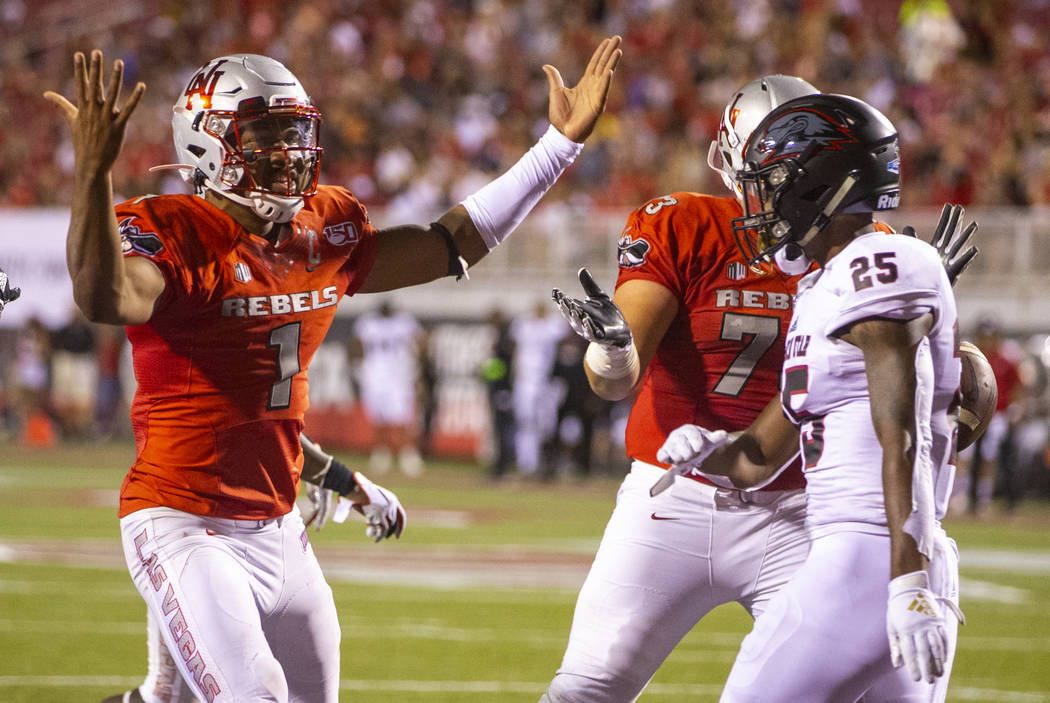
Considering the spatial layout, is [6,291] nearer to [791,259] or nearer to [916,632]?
[791,259]

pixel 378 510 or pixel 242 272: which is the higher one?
pixel 242 272

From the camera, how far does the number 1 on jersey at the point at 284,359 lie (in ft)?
11.9

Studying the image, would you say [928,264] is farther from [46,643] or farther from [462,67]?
[462,67]

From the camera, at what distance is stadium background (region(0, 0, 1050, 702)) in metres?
12.3

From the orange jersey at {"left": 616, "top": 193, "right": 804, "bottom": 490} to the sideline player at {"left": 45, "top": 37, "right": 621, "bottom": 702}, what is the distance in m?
0.83

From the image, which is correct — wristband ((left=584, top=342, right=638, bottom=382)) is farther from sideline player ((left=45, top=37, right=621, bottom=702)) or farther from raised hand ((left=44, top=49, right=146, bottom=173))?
raised hand ((left=44, top=49, right=146, bottom=173))

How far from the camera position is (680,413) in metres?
3.94

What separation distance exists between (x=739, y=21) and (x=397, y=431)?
6.92 meters

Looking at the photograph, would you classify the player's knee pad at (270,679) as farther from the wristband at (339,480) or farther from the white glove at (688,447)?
the white glove at (688,447)

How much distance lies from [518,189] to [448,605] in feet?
14.4

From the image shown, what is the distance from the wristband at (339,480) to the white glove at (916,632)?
6.13 feet

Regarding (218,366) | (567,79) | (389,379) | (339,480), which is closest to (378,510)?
(339,480)

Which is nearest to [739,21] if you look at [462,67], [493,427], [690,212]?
[462,67]

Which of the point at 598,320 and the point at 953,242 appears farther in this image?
the point at 953,242
